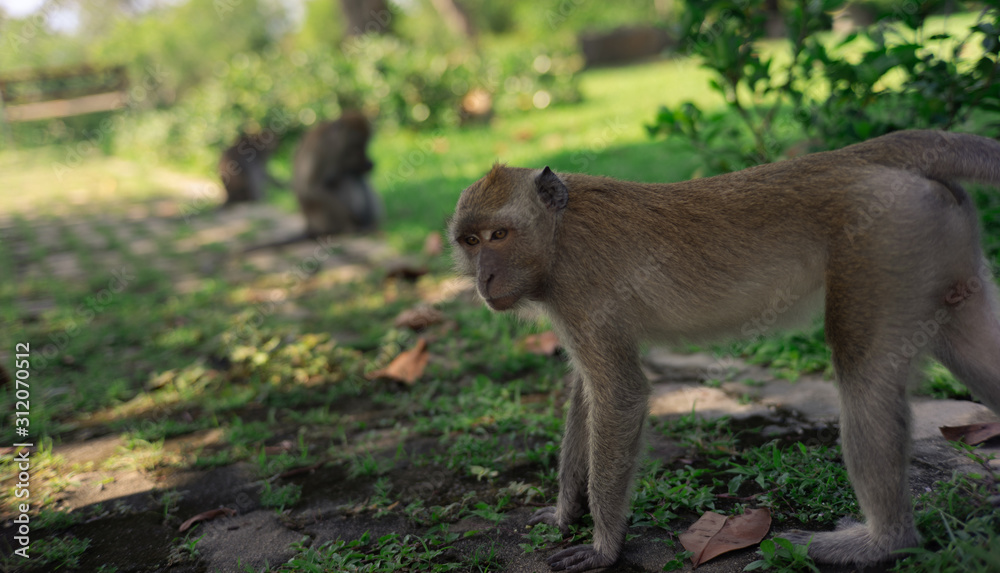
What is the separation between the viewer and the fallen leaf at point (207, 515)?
310 cm

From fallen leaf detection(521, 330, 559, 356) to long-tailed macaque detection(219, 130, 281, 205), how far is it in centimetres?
784

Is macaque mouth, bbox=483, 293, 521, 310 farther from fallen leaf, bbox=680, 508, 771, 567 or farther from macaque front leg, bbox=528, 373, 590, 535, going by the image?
fallen leaf, bbox=680, 508, 771, 567

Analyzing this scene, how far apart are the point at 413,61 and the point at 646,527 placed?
1209 centimetres

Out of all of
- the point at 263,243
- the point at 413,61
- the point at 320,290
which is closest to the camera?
the point at 320,290

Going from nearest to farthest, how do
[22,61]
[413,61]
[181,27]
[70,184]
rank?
[413,61]
[70,184]
[22,61]
[181,27]

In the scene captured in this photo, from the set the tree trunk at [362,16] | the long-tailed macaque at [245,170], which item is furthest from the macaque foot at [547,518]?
the tree trunk at [362,16]

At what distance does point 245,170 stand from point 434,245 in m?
6.02

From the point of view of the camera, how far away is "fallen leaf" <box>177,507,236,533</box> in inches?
122

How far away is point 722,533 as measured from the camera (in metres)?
2.53

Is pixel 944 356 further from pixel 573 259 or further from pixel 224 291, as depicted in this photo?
pixel 224 291

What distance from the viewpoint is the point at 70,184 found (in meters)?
15.3

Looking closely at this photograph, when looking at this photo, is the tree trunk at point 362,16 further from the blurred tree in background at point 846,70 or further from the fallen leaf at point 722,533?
the fallen leaf at point 722,533

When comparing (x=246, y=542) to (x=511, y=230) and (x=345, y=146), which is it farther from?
(x=345, y=146)

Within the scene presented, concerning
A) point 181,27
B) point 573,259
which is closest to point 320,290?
point 573,259
